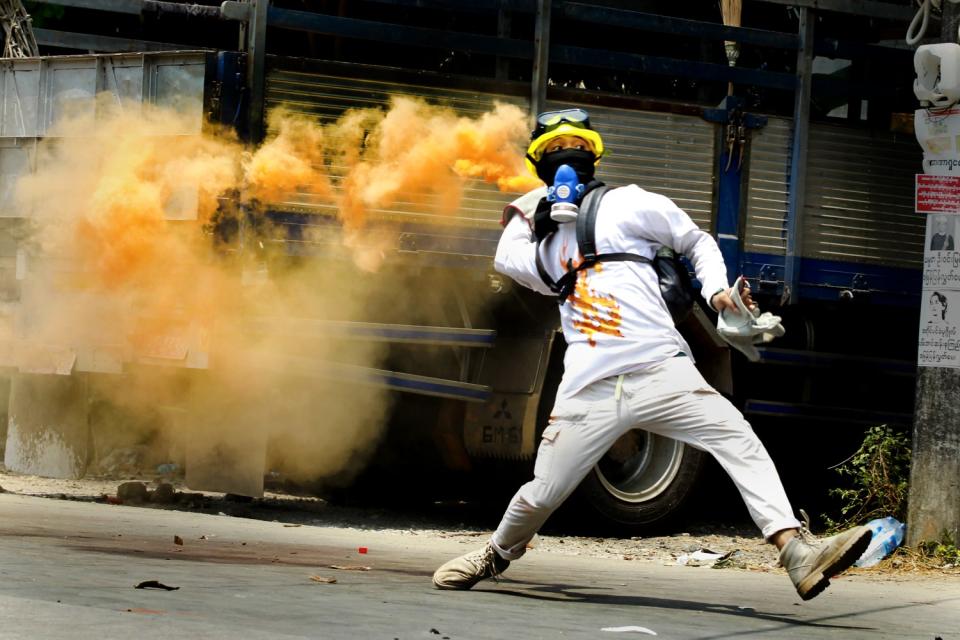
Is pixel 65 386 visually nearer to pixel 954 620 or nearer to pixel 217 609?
pixel 217 609

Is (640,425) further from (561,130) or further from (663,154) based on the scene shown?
(663,154)

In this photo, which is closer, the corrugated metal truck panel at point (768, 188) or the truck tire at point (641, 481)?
the truck tire at point (641, 481)

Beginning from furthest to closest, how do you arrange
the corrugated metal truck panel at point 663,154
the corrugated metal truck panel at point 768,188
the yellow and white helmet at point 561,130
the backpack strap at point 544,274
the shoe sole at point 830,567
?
the corrugated metal truck panel at point 768,188, the corrugated metal truck panel at point 663,154, the yellow and white helmet at point 561,130, the backpack strap at point 544,274, the shoe sole at point 830,567

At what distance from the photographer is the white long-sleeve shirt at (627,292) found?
574 cm

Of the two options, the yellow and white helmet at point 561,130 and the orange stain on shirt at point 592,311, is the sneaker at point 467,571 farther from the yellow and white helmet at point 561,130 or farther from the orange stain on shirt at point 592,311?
the yellow and white helmet at point 561,130

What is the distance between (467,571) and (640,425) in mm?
872

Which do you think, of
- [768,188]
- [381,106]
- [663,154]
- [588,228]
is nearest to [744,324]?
[588,228]

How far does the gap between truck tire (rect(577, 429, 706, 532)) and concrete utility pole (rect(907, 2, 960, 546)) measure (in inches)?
55.5

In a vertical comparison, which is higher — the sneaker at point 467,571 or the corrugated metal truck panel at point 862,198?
the corrugated metal truck panel at point 862,198

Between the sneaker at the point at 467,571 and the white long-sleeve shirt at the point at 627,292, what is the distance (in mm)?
699

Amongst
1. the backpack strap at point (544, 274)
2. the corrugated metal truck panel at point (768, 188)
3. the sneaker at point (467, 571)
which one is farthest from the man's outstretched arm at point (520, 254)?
the corrugated metal truck panel at point (768, 188)

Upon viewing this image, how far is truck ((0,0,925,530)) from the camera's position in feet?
27.1

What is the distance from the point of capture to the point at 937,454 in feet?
26.6

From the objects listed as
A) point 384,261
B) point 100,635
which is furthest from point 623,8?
point 100,635
